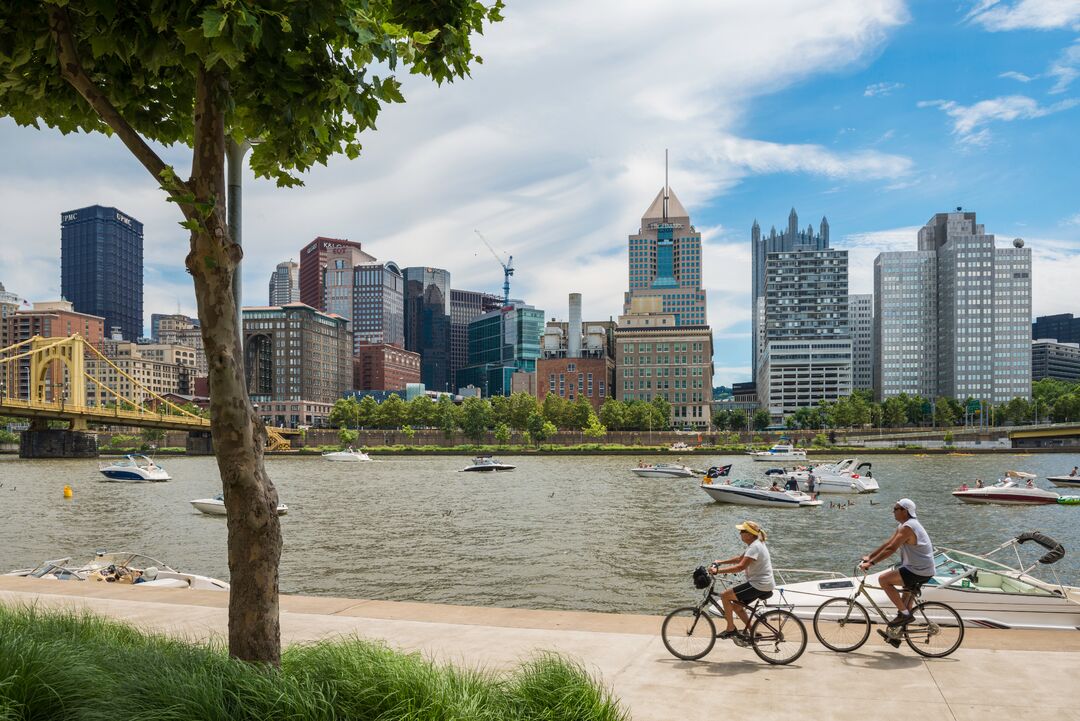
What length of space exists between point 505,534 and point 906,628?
26046 millimetres

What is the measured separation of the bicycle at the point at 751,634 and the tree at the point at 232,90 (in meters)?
5.38

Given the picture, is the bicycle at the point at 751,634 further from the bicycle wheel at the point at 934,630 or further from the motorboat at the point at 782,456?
the motorboat at the point at 782,456

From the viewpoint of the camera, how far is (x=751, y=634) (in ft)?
35.4

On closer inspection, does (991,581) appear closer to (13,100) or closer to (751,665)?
(751,665)

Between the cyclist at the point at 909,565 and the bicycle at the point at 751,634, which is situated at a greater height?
the cyclist at the point at 909,565

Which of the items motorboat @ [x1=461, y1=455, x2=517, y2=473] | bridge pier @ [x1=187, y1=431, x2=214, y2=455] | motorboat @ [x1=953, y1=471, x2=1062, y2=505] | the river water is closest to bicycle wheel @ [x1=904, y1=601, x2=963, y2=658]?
→ the river water

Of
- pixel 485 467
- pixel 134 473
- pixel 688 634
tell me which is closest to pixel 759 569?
pixel 688 634

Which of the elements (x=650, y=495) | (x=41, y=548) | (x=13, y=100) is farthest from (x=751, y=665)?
(x=650, y=495)

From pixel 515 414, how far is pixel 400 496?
11698 cm

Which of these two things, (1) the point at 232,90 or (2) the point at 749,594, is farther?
(2) the point at 749,594

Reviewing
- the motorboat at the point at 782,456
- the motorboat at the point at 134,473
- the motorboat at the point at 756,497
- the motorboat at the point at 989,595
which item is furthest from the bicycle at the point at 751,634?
the motorboat at the point at 782,456

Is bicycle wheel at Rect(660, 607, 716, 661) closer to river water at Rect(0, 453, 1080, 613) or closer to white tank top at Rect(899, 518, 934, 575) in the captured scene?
white tank top at Rect(899, 518, 934, 575)

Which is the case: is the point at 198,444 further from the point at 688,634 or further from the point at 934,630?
the point at 934,630

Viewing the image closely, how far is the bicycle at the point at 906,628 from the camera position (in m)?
10.8
